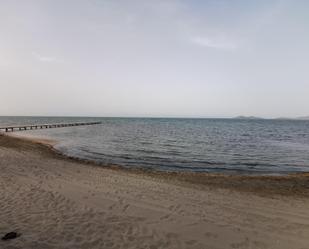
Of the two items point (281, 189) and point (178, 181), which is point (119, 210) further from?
point (281, 189)

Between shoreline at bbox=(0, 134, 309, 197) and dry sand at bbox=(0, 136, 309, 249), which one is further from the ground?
dry sand at bbox=(0, 136, 309, 249)

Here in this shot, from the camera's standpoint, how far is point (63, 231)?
6.09 m

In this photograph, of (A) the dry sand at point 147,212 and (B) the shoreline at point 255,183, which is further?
(B) the shoreline at point 255,183

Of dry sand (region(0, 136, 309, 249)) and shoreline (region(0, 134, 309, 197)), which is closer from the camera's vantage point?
dry sand (region(0, 136, 309, 249))

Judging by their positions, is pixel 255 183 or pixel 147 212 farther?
pixel 255 183

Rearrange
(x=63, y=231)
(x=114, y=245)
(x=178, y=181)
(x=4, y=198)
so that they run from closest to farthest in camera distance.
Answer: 1. (x=114, y=245)
2. (x=63, y=231)
3. (x=4, y=198)
4. (x=178, y=181)

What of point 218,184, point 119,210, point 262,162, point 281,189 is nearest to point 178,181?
point 218,184

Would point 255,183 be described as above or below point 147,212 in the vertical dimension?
below

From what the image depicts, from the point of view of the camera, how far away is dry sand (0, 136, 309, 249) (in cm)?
580

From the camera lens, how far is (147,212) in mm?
7609

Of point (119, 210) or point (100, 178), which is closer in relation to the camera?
point (119, 210)

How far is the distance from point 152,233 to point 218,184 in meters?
6.79

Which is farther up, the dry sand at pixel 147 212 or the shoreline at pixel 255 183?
the dry sand at pixel 147 212

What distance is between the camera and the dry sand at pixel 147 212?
5.80 meters
